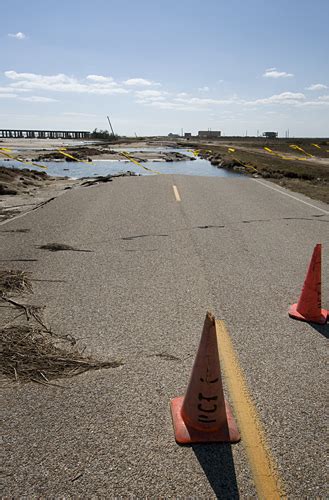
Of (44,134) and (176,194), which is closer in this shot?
(176,194)

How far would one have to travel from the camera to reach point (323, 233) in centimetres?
866

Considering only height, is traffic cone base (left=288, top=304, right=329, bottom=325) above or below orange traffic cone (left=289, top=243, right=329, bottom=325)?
below

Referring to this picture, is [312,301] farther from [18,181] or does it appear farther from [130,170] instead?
[130,170]

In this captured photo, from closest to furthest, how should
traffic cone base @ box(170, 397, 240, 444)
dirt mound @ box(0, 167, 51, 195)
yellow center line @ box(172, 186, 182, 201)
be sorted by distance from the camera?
traffic cone base @ box(170, 397, 240, 444)
yellow center line @ box(172, 186, 182, 201)
dirt mound @ box(0, 167, 51, 195)

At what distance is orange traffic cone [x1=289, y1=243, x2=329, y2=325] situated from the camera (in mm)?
4398

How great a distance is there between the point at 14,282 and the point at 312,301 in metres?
3.68

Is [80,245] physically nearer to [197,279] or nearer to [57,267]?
[57,267]

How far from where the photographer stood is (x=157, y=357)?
3547 millimetres

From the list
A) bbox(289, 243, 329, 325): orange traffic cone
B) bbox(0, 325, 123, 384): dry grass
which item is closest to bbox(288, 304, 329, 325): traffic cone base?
bbox(289, 243, 329, 325): orange traffic cone

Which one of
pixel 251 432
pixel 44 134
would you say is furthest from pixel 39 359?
pixel 44 134

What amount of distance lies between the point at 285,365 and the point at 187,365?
839 millimetres

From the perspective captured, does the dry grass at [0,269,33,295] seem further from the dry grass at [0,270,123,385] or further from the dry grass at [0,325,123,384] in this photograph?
the dry grass at [0,325,123,384]

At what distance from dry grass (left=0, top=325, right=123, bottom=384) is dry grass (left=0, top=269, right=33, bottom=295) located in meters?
1.27

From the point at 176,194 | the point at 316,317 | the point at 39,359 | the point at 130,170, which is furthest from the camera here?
the point at 130,170
